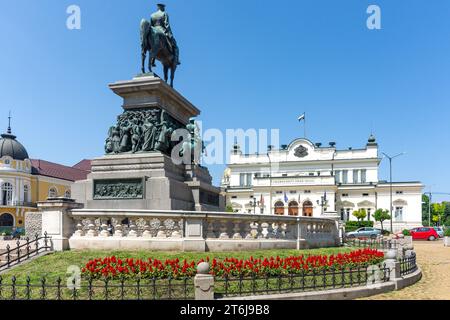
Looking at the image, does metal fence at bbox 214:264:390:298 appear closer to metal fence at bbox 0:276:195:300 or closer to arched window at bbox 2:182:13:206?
metal fence at bbox 0:276:195:300

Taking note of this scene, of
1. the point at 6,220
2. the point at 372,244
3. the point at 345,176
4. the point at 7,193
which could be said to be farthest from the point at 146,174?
the point at 345,176

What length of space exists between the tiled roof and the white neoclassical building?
27223mm

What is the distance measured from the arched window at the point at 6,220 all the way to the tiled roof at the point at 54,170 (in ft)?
25.2

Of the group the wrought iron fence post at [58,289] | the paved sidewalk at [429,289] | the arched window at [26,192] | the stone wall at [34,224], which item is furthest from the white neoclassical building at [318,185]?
the wrought iron fence post at [58,289]

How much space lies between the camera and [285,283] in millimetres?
10703

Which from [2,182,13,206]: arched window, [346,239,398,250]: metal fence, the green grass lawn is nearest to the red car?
[346,239,398,250]: metal fence

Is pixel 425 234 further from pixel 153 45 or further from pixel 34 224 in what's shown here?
pixel 34 224

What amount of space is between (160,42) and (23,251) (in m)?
11.0

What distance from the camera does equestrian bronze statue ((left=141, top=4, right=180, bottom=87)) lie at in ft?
65.2

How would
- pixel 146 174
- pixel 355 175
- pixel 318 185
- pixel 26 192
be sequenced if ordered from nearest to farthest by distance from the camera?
1. pixel 146 174
2. pixel 26 192
3. pixel 318 185
4. pixel 355 175

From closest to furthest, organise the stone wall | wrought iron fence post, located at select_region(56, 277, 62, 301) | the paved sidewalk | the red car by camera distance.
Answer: wrought iron fence post, located at select_region(56, 277, 62, 301)
the paved sidewalk
the stone wall
the red car

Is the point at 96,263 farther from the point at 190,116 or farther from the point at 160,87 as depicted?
the point at 190,116
